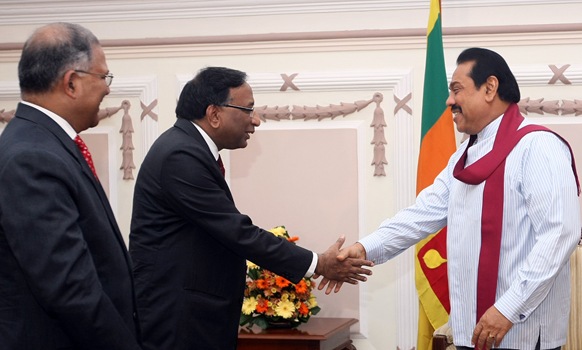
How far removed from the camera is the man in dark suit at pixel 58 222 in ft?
6.96

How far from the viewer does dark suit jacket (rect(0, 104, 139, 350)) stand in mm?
2119

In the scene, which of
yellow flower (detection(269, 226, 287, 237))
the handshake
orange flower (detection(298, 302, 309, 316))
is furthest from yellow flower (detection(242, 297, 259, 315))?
the handshake

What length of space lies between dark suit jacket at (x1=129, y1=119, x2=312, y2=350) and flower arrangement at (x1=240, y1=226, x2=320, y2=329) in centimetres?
111

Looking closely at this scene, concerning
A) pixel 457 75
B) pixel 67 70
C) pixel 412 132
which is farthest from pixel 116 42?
pixel 67 70

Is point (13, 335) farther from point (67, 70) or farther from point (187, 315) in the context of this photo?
point (187, 315)

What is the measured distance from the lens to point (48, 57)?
91.4 inches

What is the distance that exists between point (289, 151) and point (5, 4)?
1960mm

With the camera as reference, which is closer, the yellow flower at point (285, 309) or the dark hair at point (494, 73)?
the dark hair at point (494, 73)

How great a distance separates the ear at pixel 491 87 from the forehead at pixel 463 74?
0.07 metres

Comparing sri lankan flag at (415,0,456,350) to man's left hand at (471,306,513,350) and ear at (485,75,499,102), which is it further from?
man's left hand at (471,306,513,350)

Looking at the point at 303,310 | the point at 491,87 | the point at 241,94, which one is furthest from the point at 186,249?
the point at 303,310

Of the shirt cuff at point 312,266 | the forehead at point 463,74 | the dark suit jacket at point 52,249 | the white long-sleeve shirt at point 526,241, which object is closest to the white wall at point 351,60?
the shirt cuff at point 312,266

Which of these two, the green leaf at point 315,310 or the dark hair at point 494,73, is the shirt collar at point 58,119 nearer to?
the dark hair at point 494,73

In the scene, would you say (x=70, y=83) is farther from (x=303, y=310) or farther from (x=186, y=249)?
(x=303, y=310)
